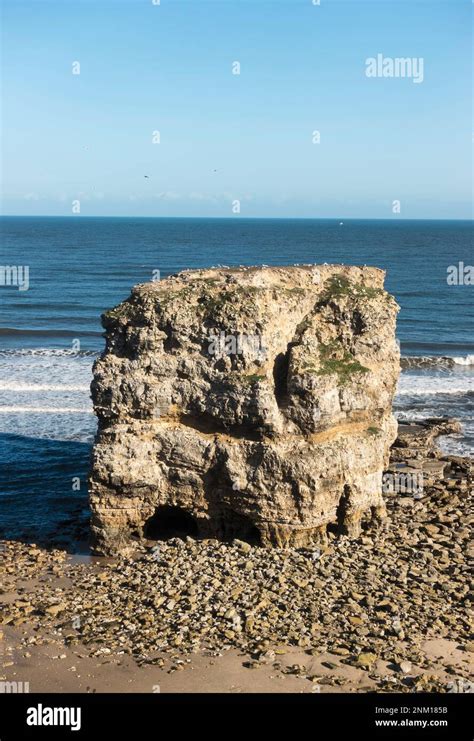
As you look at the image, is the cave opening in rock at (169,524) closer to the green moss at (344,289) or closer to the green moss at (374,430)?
the green moss at (374,430)

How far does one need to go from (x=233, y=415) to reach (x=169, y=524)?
4462 mm

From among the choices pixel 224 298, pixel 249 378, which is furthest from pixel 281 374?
pixel 224 298

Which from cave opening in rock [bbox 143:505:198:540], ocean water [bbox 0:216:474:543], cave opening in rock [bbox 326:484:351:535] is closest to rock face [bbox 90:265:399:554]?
cave opening in rock [bbox 326:484:351:535]

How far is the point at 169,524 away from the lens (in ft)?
81.8

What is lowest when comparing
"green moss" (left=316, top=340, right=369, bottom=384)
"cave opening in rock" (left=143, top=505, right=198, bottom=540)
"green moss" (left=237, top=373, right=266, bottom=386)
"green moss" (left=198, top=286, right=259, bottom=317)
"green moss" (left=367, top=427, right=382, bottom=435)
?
"cave opening in rock" (left=143, top=505, right=198, bottom=540)

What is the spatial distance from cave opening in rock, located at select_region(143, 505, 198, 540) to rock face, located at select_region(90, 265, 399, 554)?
17 centimetres

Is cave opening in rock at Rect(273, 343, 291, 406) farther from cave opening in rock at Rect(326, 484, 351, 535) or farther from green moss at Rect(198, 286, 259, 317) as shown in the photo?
cave opening in rock at Rect(326, 484, 351, 535)

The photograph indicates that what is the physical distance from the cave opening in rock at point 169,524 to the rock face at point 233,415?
0.17 m

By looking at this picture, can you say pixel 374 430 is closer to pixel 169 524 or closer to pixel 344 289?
pixel 344 289

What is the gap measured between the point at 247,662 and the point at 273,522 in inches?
231

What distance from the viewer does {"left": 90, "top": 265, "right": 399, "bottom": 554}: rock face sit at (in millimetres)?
22609

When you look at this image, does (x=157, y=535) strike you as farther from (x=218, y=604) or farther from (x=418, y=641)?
(x=418, y=641)
